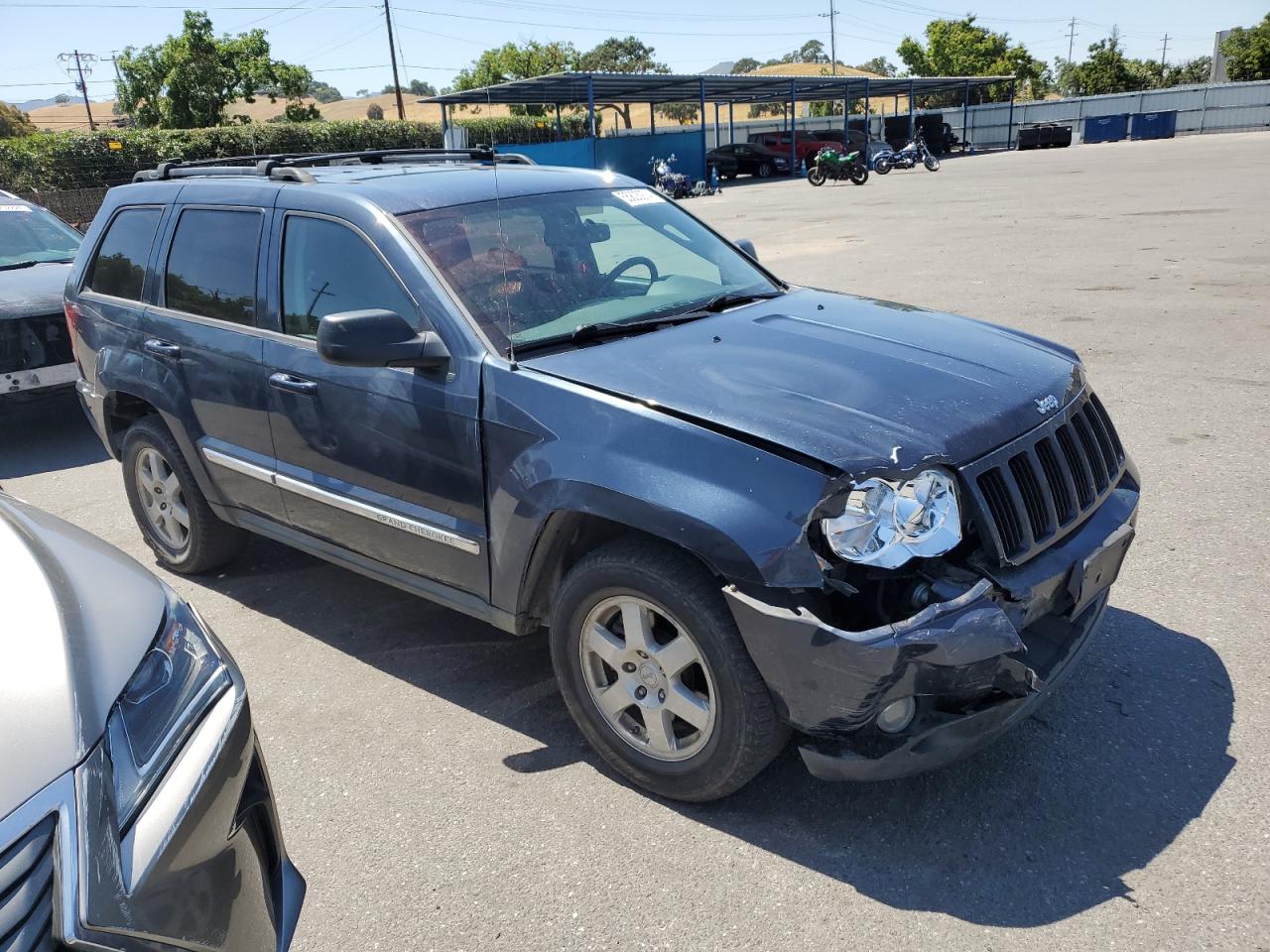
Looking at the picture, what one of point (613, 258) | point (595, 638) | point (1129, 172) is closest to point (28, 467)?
point (613, 258)

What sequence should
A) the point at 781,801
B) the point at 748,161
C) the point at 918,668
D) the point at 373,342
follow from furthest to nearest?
the point at 748,161 < the point at 373,342 < the point at 781,801 < the point at 918,668

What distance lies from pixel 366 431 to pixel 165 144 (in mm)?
34713

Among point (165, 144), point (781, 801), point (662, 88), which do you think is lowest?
point (781, 801)

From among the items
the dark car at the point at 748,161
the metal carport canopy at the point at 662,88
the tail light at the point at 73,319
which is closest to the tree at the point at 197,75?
the metal carport canopy at the point at 662,88

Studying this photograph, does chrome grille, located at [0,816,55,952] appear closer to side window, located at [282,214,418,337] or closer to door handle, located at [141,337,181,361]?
side window, located at [282,214,418,337]

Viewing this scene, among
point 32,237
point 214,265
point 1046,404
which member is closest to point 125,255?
point 214,265

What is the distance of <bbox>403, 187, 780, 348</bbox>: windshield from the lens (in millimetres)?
3594

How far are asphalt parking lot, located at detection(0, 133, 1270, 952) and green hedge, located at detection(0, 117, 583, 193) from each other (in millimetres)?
22189

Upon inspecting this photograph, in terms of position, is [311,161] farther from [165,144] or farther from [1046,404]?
[165,144]

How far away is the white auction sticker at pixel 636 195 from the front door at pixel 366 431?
4.05ft

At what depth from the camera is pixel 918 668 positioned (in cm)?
257

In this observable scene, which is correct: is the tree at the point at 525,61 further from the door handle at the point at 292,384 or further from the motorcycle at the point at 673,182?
the door handle at the point at 292,384

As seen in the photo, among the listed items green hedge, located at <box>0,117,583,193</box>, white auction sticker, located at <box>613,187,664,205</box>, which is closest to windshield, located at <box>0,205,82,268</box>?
white auction sticker, located at <box>613,187,664,205</box>

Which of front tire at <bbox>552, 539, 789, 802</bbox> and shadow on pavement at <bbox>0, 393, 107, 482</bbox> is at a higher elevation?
front tire at <bbox>552, 539, 789, 802</bbox>
